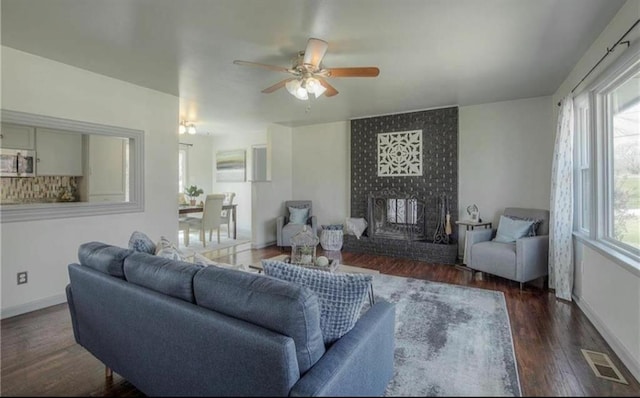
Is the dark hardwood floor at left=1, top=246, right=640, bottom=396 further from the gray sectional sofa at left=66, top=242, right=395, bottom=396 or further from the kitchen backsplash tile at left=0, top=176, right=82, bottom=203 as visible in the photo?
the kitchen backsplash tile at left=0, top=176, right=82, bottom=203

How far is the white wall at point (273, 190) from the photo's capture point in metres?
5.84

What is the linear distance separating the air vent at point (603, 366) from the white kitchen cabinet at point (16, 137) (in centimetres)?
551

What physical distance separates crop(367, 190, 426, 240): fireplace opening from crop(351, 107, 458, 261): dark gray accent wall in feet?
0.34

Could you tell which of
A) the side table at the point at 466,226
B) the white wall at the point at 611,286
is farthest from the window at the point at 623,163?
the side table at the point at 466,226

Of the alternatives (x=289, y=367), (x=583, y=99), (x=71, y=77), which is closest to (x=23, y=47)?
(x=71, y=77)

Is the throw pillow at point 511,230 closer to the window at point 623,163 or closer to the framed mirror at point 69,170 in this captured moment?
the window at point 623,163

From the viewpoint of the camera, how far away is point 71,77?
10.3 feet

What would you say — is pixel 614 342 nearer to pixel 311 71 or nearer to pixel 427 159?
pixel 311 71

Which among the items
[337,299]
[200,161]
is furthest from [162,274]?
[200,161]

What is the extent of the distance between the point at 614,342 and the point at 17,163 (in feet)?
19.5

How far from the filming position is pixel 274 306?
3.73 feet

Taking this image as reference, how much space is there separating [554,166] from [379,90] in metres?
2.20

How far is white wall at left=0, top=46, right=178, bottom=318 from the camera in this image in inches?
110

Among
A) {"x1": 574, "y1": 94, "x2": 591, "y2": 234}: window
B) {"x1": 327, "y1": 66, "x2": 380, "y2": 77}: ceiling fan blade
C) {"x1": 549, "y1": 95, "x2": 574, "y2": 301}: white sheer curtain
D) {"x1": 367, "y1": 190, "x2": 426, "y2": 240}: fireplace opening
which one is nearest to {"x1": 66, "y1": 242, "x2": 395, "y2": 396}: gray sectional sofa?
{"x1": 327, "y1": 66, "x2": 380, "y2": 77}: ceiling fan blade
